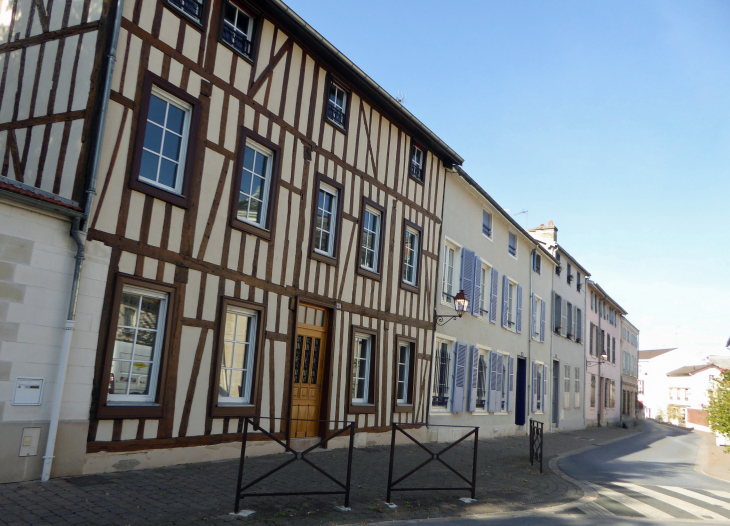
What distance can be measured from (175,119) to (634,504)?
866cm

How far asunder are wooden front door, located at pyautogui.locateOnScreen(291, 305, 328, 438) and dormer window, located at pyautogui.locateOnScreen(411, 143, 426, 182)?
4.84m

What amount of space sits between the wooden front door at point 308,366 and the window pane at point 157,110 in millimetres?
3961

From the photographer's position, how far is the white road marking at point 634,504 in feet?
26.3

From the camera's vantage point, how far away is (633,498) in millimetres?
9297

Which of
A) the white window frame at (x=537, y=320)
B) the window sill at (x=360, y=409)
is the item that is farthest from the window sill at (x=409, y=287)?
the white window frame at (x=537, y=320)

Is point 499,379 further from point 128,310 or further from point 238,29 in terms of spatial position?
point 128,310

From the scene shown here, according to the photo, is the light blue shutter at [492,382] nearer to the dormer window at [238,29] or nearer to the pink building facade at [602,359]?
the dormer window at [238,29]

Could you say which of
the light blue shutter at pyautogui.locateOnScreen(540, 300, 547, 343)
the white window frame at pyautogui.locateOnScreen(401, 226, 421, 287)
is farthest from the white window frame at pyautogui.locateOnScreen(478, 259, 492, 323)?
the light blue shutter at pyautogui.locateOnScreen(540, 300, 547, 343)

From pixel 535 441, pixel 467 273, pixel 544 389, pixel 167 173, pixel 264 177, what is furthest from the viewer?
pixel 544 389

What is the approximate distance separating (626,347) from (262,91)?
43.3 metres

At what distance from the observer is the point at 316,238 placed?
10867 millimetres

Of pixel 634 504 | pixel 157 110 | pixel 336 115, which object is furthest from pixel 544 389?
pixel 157 110

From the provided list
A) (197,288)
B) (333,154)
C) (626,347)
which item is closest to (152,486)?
(197,288)

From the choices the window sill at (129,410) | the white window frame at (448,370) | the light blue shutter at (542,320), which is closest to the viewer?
the window sill at (129,410)
